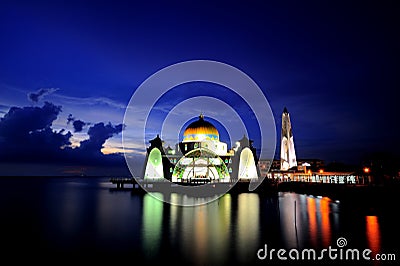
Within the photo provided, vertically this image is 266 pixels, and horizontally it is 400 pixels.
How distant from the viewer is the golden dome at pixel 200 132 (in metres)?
71.5

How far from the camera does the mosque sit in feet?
212

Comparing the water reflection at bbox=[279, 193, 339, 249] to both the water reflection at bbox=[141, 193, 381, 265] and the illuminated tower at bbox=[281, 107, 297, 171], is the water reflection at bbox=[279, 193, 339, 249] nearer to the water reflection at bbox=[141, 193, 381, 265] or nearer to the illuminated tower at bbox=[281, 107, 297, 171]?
the water reflection at bbox=[141, 193, 381, 265]

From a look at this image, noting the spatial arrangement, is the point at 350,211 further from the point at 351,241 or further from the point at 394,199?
the point at 351,241

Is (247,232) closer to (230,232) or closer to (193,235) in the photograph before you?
(230,232)

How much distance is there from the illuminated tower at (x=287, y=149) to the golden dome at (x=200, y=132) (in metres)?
26.4

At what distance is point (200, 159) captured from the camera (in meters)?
65.0

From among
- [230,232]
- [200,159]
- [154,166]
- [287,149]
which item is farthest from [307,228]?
[287,149]

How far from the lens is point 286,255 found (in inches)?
635

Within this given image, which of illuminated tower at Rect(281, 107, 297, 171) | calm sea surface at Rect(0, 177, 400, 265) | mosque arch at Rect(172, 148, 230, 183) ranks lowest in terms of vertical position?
calm sea surface at Rect(0, 177, 400, 265)

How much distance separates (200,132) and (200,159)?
29.3ft

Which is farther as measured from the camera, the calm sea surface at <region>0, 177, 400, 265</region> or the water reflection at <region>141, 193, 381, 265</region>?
the water reflection at <region>141, 193, 381, 265</region>

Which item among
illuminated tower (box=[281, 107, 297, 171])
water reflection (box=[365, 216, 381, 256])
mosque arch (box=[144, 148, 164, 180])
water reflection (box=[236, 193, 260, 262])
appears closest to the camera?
water reflection (box=[365, 216, 381, 256])

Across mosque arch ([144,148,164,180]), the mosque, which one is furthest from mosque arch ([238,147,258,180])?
mosque arch ([144,148,164,180])

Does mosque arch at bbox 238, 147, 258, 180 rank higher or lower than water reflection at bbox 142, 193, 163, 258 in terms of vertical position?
higher
